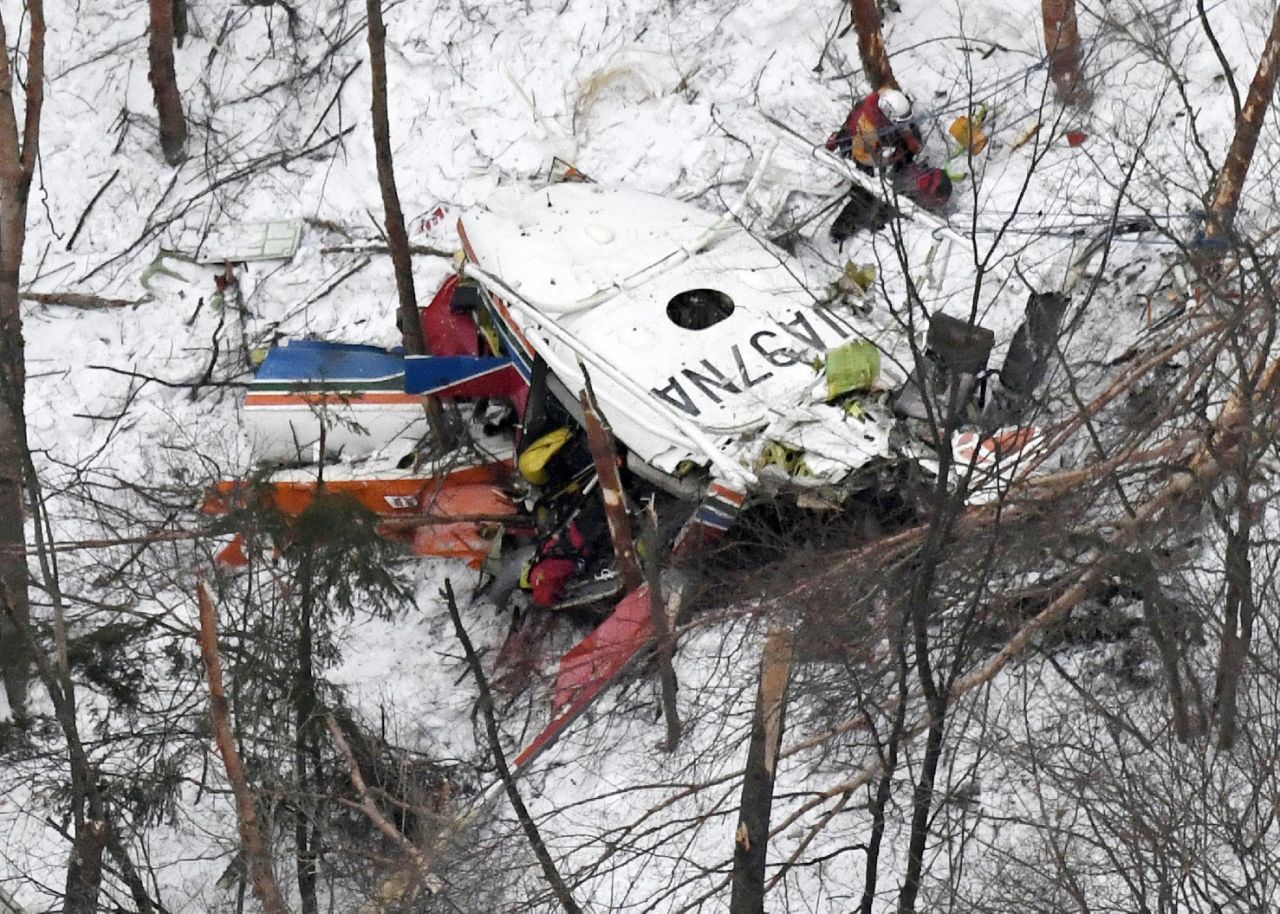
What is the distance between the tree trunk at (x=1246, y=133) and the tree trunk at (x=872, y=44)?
11.3ft

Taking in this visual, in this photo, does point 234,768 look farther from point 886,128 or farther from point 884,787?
point 886,128

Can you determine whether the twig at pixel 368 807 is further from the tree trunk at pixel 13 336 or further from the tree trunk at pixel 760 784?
the tree trunk at pixel 13 336

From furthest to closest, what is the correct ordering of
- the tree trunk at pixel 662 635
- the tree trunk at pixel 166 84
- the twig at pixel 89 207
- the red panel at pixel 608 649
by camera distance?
the twig at pixel 89 207
the tree trunk at pixel 166 84
the red panel at pixel 608 649
the tree trunk at pixel 662 635

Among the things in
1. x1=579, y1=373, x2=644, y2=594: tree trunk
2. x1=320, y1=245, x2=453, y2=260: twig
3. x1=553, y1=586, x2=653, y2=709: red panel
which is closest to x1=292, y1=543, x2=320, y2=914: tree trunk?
x1=553, y1=586, x2=653, y2=709: red panel

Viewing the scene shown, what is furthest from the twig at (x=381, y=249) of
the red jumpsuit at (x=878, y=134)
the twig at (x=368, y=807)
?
the twig at (x=368, y=807)

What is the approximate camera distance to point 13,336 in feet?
38.7

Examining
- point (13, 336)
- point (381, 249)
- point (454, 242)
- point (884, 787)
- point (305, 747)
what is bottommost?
point (884, 787)

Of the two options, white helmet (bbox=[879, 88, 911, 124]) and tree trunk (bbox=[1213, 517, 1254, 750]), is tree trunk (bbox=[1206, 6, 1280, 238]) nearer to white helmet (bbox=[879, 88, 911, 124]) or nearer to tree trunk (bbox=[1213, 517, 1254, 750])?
tree trunk (bbox=[1213, 517, 1254, 750])

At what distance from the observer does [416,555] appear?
12289mm

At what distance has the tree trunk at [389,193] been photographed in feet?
40.4

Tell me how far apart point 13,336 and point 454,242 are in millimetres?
3738

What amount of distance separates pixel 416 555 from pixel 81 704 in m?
2.51

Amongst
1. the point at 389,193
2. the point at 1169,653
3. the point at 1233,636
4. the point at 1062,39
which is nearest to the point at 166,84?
the point at 389,193

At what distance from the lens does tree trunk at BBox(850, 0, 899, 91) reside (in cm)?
1388
